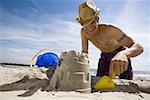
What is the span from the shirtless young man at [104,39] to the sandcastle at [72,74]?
49 centimetres

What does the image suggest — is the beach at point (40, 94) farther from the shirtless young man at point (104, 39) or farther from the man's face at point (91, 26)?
the man's face at point (91, 26)

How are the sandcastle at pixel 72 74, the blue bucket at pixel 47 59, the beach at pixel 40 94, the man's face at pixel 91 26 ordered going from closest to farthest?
the beach at pixel 40 94 < the sandcastle at pixel 72 74 < the man's face at pixel 91 26 < the blue bucket at pixel 47 59

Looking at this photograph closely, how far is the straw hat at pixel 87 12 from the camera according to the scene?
2835 mm

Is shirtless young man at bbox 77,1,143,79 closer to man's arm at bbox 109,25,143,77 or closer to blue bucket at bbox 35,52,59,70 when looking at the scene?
man's arm at bbox 109,25,143,77

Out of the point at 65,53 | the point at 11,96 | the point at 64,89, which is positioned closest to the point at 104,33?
the point at 65,53

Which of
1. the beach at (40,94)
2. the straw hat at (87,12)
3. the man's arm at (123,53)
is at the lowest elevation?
the beach at (40,94)

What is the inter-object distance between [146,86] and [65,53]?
1.16m

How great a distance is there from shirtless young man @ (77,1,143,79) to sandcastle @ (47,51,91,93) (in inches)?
19.3

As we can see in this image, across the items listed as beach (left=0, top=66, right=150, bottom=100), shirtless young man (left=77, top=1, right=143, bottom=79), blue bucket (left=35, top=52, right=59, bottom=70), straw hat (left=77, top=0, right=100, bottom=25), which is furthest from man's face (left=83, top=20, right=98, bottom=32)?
blue bucket (left=35, top=52, right=59, bottom=70)

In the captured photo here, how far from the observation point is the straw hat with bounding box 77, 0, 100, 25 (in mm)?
2835

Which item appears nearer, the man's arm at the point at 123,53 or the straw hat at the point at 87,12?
the man's arm at the point at 123,53

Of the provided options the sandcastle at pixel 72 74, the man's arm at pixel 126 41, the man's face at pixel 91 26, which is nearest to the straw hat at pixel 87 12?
the man's face at pixel 91 26

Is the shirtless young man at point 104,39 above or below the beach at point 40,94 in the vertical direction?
above

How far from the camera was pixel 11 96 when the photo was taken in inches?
72.0
